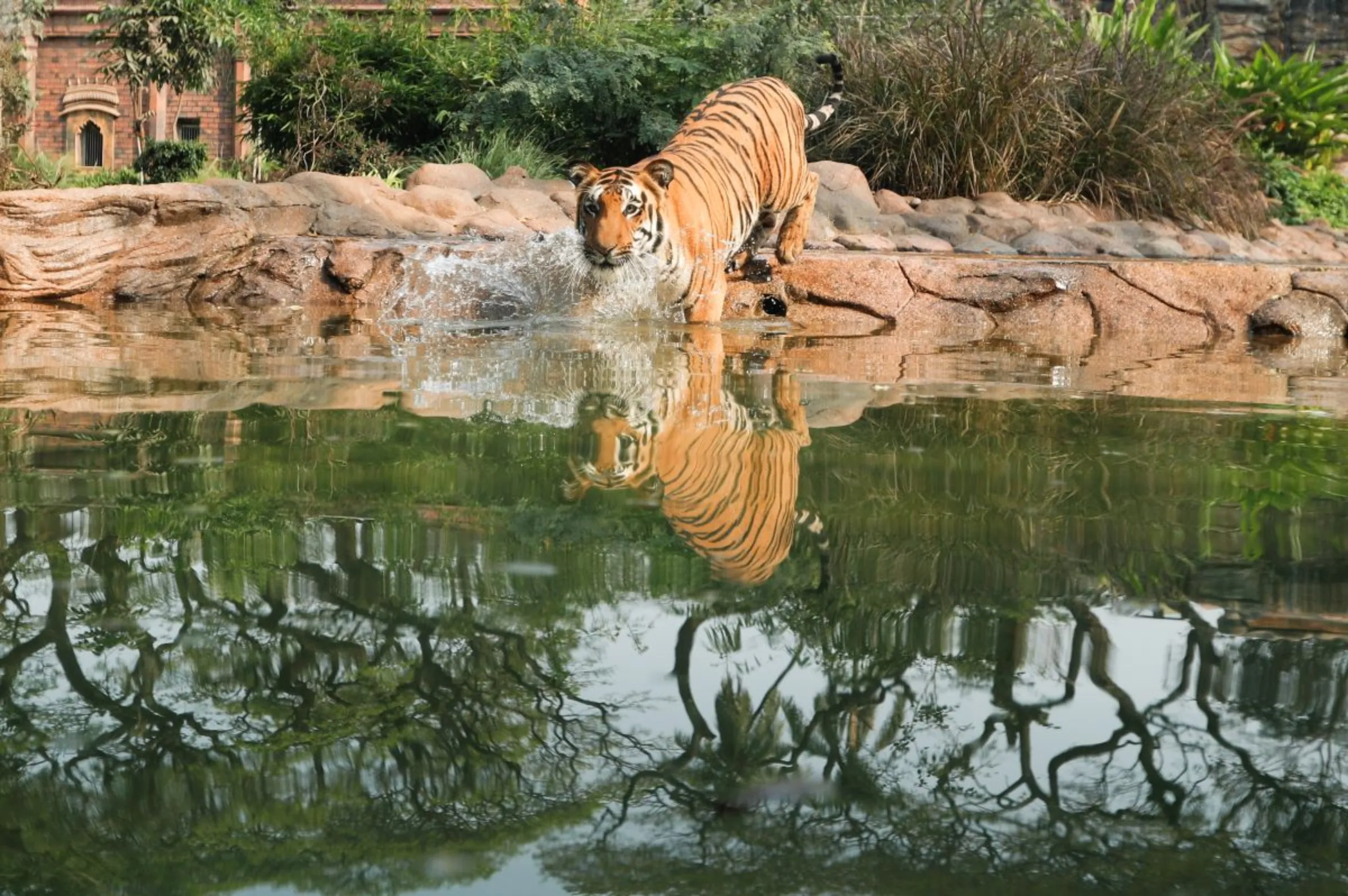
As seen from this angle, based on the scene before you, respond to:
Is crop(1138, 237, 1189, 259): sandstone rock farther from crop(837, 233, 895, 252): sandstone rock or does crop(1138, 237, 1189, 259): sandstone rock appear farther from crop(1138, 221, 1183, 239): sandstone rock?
crop(837, 233, 895, 252): sandstone rock

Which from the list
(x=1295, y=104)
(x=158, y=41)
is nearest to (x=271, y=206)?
(x=158, y=41)

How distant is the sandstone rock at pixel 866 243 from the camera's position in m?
9.02

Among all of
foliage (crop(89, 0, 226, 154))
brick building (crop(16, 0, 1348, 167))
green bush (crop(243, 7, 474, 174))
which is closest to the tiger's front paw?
green bush (crop(243, 7, 474, 174))

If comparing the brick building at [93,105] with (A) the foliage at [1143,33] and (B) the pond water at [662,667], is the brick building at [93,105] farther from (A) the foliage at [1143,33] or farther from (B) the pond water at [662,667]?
(B) the pond water at [662,667]

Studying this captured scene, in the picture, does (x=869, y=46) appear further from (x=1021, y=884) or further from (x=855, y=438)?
(x=1021, y=884)

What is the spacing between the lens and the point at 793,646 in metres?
1.62

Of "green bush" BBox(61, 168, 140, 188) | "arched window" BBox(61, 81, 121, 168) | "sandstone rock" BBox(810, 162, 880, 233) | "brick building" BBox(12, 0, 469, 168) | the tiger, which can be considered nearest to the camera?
the tiger

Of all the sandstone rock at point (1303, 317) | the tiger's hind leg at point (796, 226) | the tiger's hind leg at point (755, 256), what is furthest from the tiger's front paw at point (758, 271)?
the sandstone rock at point (1303, 317)

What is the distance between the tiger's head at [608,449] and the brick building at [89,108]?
26.4 meters

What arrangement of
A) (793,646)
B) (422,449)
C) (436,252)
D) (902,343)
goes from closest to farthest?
(793,646) → (422,449) → (902,343) → (436,252)

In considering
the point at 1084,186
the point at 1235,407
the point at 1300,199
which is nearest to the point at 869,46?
the point at 1084,186

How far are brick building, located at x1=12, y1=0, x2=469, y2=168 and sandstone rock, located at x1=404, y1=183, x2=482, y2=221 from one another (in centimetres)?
1981

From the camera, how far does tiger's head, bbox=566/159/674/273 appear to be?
19.9 feet

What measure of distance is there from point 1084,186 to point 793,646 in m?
11.0
